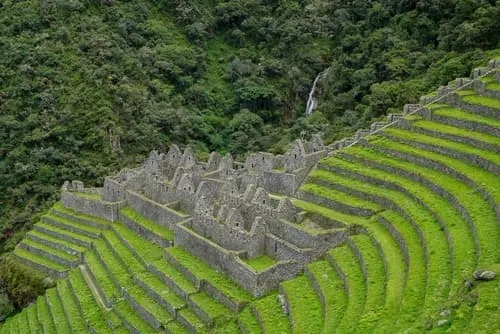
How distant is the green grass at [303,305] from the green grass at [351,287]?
919 millimetres

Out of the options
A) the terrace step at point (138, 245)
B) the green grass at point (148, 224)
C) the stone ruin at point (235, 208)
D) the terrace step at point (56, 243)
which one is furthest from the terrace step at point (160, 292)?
the terrace step at point (56, 243)

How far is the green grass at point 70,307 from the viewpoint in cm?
2277

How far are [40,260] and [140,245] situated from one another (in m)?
6.29

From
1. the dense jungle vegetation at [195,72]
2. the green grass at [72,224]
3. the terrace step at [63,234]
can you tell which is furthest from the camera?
the dense jungle vegetation at [195,72]

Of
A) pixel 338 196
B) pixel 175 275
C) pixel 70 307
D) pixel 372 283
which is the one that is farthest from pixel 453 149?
pixel 70 307

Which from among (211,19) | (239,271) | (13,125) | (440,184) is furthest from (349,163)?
(211,19)

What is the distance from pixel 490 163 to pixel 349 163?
5.29 m

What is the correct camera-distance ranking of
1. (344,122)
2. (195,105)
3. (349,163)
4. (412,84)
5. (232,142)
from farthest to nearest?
(195,105)
(232,142)
(344,122)
(412,84)
(349,163)

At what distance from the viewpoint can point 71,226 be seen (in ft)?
97.6

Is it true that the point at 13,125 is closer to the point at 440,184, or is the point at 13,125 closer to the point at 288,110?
the point at 288,110

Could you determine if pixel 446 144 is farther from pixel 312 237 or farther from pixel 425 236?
pixel 312 237

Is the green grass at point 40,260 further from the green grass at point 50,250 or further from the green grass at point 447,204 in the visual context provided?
the green grass at point 447,204

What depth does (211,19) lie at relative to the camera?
202 ft

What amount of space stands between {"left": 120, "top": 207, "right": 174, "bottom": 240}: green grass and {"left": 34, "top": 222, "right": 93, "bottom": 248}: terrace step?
6.78 feet
